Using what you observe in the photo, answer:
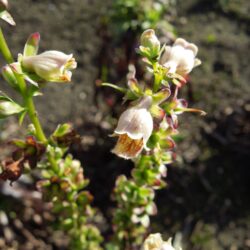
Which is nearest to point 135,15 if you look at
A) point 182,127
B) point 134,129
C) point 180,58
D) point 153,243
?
point 182,127

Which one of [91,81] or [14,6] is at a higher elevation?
[14,6]

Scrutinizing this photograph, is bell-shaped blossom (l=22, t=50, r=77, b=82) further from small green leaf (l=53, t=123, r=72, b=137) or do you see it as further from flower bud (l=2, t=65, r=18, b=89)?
small green leaf (l=53, t=123, r=72, b=137)

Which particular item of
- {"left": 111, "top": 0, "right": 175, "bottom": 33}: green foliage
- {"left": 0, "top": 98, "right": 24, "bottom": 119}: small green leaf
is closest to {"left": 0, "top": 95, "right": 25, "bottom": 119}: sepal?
{"left": 0, "top": 98, "right": 24, "bottom": 119}: small green leaf

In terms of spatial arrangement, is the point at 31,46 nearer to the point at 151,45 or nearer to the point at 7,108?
the point at 7,108

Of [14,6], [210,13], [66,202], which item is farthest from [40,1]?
[66,202]

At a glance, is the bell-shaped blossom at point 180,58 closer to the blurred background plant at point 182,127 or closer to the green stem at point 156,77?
the green stem at point 156,77

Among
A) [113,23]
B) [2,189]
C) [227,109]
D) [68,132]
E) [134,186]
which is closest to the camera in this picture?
[68,132]

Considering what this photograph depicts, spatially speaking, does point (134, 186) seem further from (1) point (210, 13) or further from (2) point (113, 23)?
(1) point (210, 13)
